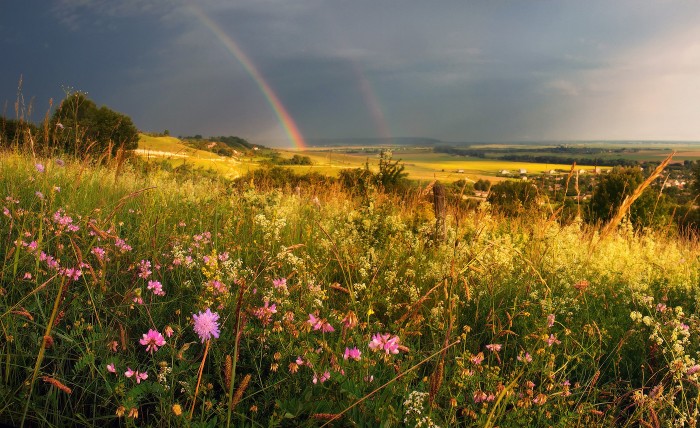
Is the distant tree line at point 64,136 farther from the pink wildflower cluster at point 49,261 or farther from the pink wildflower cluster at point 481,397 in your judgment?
the pink wildflower cluster at point 481,397

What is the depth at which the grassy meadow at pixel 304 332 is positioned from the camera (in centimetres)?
182

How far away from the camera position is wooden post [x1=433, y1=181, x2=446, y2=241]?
17.0 ft

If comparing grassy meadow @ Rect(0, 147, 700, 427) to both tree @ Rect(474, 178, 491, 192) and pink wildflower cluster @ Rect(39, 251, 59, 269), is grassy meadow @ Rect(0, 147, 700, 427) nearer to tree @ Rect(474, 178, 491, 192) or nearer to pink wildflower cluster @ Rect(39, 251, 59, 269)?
pink wildflower cluster @ Rect(39, 251, 59, 269)

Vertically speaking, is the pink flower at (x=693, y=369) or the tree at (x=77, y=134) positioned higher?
the tree at (x=77, y=134)

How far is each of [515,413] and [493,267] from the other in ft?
6.70

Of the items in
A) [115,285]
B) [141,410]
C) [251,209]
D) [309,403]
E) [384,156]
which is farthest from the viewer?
[384,156]

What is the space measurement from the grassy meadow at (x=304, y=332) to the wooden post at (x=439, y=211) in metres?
0.11

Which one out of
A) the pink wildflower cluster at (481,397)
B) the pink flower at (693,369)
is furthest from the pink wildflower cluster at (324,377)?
the pink flower at (693,369)

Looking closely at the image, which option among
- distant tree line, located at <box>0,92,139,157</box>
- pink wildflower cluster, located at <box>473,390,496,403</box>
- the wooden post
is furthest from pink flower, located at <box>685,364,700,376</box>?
distant tree line, located at <box>0,92,139,157</box>

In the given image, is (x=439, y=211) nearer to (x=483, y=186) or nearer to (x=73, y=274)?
(x=483, y=186)

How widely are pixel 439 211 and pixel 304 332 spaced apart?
4.71 m

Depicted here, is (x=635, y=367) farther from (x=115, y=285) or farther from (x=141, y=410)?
(x=115, y=285)

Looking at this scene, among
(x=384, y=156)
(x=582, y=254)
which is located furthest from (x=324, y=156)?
(x=582, y=254)

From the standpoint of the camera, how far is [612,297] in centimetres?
384
